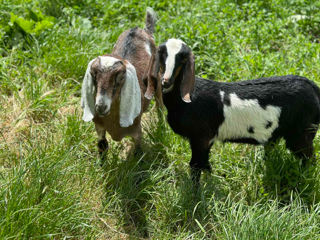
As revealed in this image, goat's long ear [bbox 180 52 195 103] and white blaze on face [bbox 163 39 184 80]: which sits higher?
white blaze on face [bbox 163 39 184 80]

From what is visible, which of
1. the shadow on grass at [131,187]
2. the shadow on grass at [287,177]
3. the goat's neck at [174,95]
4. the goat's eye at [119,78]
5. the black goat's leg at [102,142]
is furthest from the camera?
the black goat's leg at [102,142]

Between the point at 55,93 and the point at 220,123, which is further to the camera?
the point at 55,93

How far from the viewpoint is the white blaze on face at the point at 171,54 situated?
3.35 m

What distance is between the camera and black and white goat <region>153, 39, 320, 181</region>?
3684mm

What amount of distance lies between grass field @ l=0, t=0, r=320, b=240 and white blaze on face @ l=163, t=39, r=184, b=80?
99 centimetres

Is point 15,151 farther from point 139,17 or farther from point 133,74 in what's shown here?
point 139,17

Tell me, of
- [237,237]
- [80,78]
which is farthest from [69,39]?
[237,237]

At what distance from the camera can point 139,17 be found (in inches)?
246

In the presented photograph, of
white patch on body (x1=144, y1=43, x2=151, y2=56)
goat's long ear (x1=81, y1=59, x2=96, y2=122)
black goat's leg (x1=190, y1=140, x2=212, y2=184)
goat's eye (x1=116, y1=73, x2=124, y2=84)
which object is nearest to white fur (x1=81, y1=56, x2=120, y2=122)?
goat's long ear (x1=81, y1=59, x2=96, y2=122)

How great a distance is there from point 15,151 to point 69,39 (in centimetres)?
193

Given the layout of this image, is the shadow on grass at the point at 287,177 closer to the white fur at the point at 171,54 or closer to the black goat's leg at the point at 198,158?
the black goat's leg at the point at 198,158

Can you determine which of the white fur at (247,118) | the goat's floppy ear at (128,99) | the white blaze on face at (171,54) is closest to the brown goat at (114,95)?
the goat's floppy ear at (128,99)

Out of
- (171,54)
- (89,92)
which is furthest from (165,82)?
(89,92)

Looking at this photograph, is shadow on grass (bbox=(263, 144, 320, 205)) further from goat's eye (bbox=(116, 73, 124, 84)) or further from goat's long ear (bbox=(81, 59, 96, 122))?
goat's long ear (bbox=(81, 59, 96, 122))
